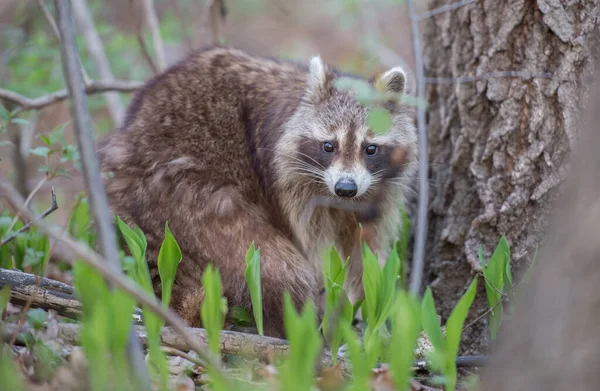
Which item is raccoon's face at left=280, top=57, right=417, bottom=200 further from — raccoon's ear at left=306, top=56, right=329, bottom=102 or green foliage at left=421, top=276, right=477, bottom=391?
green foliage at left=421, top=276, right=477, bottom=391

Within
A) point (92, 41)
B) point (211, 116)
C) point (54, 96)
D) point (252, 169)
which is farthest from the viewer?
point (92, 41)

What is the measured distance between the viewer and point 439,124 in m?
4.27

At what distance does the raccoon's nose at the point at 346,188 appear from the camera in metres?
3.82

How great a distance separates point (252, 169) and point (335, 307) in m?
1.31

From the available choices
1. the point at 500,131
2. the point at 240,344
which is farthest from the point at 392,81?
the point at 240,344

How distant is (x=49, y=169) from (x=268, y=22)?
8001 mm

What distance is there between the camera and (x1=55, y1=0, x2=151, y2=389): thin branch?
227 cm

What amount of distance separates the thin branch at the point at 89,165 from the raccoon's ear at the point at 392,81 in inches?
76.1

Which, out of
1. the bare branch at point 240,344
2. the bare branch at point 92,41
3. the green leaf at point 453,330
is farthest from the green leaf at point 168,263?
the bare branch at point 92,41

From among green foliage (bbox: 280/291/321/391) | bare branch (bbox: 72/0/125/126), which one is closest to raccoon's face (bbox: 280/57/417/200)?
green foliage (bbox: 280/291/321/391)

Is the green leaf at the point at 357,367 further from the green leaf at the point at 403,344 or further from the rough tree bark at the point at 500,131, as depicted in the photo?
the rough tree bark at the point at 500,131

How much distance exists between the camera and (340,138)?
4.09 meters

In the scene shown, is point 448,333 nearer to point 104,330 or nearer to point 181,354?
point 181,354

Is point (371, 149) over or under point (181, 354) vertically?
over
